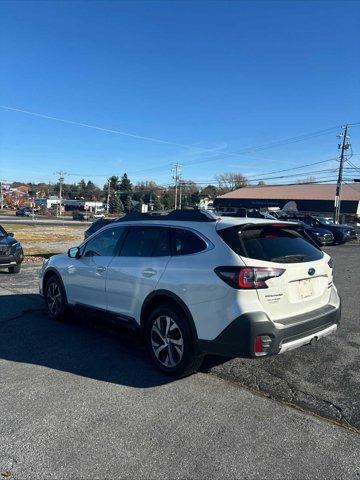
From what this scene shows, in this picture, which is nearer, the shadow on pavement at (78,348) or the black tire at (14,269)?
the shadow on pavement at (78,348)

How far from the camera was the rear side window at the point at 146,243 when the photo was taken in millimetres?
4688

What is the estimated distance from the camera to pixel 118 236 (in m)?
5.45

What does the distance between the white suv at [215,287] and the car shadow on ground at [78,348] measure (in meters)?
0.33

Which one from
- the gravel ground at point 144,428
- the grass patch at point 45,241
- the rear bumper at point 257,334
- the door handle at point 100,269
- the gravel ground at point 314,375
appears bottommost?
the grass patch at point 45,241

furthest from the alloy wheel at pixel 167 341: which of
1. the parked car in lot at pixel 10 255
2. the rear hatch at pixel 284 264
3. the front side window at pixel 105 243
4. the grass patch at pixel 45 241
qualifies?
the grass patch at pixel 45 241

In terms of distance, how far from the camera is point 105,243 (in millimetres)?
5637

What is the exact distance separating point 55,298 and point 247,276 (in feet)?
12.4

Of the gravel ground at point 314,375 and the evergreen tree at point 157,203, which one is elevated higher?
the evergreen tree at point 157,203

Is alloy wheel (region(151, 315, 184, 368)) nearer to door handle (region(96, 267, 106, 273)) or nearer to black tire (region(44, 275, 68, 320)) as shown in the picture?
Answer: door handle (region(96, 267, 106, 273))

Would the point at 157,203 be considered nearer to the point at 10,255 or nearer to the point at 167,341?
the point at 10,255

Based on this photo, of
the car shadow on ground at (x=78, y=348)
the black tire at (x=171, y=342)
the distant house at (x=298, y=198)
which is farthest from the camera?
the distant house at (x=298, y=198)

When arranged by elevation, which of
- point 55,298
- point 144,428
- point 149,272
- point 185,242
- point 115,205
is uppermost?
point 115,205

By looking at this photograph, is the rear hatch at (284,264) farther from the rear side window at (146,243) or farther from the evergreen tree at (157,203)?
the evergreen tree at (157,203)

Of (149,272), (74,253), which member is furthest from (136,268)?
(74,253)
